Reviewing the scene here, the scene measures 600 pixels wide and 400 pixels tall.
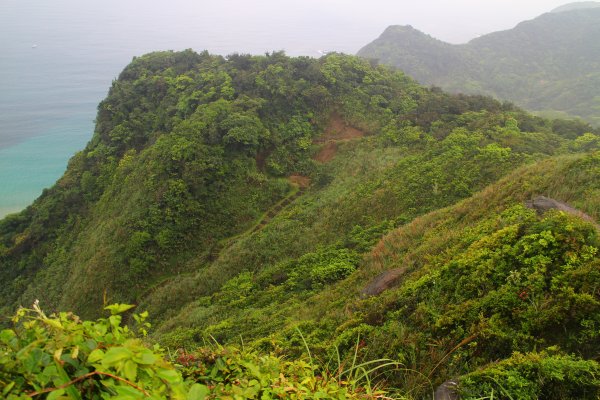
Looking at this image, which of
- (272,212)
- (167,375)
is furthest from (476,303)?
(272,212)

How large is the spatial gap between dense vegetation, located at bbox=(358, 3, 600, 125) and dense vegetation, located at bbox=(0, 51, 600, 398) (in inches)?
1888

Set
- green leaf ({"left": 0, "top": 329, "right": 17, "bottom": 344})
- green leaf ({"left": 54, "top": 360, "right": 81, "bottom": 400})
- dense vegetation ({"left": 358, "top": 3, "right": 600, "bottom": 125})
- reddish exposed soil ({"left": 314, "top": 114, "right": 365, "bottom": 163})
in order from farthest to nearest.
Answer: dense vegetation ({"left": 358, "top": 3, "right": 600, "bottom": 125})
reddish exposed soil ({"left": 314, "top": 114, "right": 365, "bottom": 163})
green leaf ({"left": 0, "top": 329, "right": 17, "bottom": 344})
green leaf ({"left": 54, "top": 360, "right": 81, "bottom": 400})

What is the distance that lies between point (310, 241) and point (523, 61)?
273 ft

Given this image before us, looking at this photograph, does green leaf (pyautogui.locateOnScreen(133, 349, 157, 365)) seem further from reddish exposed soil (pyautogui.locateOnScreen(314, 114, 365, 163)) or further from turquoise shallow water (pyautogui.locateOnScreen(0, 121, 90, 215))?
turquoise shallow water (pyautogui.locateOnScreen(0, 121, 90, 215))

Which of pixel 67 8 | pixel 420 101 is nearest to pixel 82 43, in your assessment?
pixel 67 8

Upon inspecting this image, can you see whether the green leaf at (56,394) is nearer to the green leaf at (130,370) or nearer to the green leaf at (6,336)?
the green leaf at (130,370)

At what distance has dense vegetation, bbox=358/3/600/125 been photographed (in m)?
60.0

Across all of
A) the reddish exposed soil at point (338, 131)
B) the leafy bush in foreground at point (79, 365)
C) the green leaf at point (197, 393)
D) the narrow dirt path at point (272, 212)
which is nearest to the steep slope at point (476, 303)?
the green leaf at point (197, 393)

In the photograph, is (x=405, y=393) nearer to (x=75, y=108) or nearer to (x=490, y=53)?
(x=75, y=108)

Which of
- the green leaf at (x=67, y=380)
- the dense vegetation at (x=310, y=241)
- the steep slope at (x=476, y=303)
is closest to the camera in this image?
the green leaf at (x=67, y=380)

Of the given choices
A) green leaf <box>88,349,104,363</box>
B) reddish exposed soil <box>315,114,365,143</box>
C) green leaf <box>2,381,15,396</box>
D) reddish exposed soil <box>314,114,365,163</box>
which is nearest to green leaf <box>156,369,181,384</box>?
green leaf <box>88,349,104,363</box>

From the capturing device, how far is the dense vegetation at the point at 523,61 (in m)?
60.0

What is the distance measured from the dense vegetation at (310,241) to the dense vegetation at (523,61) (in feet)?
157

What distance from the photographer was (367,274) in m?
8.38
